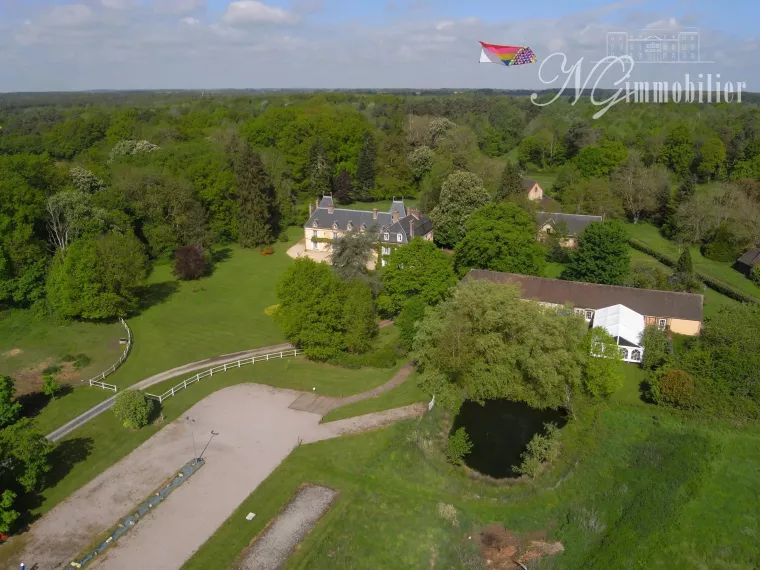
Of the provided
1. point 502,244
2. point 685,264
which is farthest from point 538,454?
point 685,264

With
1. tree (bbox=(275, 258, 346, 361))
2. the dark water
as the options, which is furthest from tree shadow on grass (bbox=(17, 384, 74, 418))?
the dark water

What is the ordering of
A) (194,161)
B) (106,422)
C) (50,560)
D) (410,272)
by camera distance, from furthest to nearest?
1. (194,161)
2. (410,272)
3. (106,422)
4. (50,560)

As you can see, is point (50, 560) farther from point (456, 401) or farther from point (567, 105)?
point (567, 105)

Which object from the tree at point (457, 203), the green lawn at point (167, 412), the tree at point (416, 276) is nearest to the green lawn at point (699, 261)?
the tree at point (457, 203)

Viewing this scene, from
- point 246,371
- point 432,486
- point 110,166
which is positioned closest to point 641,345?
point 432,486

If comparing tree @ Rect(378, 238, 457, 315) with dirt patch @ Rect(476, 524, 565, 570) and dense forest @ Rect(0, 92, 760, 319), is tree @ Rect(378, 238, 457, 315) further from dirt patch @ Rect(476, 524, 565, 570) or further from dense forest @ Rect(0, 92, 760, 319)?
dirt patch @ Rect(476, 524, 565, 570)

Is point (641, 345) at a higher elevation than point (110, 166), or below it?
below
